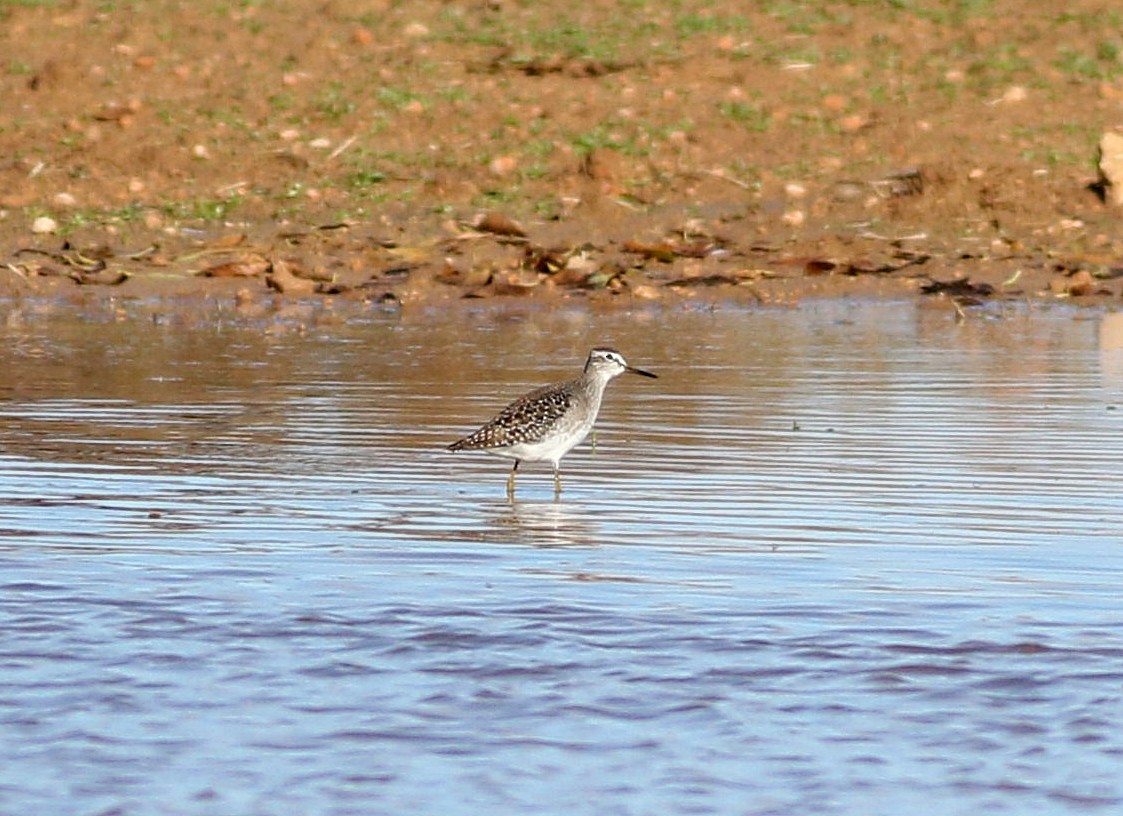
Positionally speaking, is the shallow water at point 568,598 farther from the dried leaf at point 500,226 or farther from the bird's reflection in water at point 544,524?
the dried leaf at point 500,226

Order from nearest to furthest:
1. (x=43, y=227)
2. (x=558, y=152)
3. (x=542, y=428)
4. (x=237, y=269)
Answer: (x=542, y=428), (x=237, y=269), (x=43, y=227), (x=558, y=152)

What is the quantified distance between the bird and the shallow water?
0.20 metres

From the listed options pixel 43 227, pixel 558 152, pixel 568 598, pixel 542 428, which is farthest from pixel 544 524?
pixel 558 152

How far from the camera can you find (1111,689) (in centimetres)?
722

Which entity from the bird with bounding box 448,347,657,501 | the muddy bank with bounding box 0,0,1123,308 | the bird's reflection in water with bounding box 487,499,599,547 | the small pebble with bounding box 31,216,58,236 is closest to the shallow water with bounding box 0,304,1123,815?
the bird's reflection in water with bounding box 487,499,599,547

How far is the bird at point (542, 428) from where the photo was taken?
11.3m

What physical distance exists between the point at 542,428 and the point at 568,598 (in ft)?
9.63

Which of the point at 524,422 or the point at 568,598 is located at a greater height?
the point at 524,422

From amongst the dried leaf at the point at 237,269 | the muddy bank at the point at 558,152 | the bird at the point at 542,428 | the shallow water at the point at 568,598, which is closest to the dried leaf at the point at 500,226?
the muddy bank at the point at 558,152

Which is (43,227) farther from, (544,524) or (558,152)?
(544,524)

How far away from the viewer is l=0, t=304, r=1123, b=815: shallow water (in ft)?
21.4

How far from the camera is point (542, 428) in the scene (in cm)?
1132

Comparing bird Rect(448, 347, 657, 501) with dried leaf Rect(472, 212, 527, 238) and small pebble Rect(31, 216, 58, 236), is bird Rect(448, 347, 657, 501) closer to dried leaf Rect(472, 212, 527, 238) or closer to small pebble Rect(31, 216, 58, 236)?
dried leaf Rect(472, 212, 527, 238)

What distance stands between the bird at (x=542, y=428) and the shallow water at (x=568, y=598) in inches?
8.0
